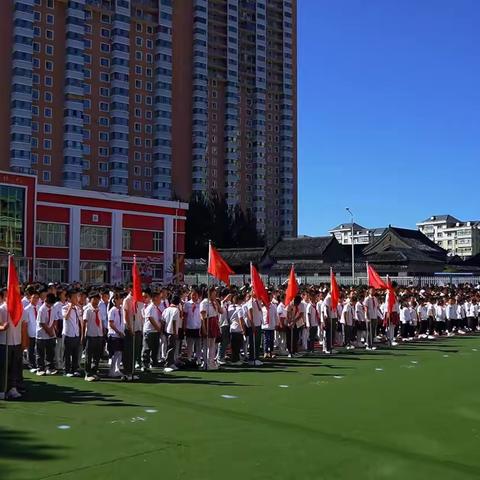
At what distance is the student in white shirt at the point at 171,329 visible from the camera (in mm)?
13641

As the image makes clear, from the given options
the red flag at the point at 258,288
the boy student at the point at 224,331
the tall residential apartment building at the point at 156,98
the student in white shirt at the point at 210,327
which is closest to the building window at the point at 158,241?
the tall residential apartment building at the point at 156,98

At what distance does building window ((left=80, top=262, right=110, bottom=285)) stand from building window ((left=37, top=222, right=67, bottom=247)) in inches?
95.9

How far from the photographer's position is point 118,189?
89.8m

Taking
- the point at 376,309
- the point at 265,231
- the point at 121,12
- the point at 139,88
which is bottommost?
the point at 376,309

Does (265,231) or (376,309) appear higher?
(265,231)

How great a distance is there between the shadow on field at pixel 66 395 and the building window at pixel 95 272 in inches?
1486

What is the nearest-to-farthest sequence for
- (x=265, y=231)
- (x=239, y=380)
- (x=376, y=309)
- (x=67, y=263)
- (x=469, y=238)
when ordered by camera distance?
1. (x=239, y=380)
2. (x=376, y=309)
3. (x=67, y=263)
4. (x=265, y=231)
5. (x=469, y=238)

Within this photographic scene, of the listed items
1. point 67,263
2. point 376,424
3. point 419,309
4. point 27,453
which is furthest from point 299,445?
point 67,263

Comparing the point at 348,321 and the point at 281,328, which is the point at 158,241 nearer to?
the point at 348,321

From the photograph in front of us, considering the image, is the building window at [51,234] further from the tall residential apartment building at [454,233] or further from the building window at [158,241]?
the tall residential apartment building at [454,233]

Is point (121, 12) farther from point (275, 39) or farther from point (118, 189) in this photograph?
point (275, 39)

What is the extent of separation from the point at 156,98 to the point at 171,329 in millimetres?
84458

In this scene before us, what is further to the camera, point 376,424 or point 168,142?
point 168,142

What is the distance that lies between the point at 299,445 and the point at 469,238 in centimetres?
14423
